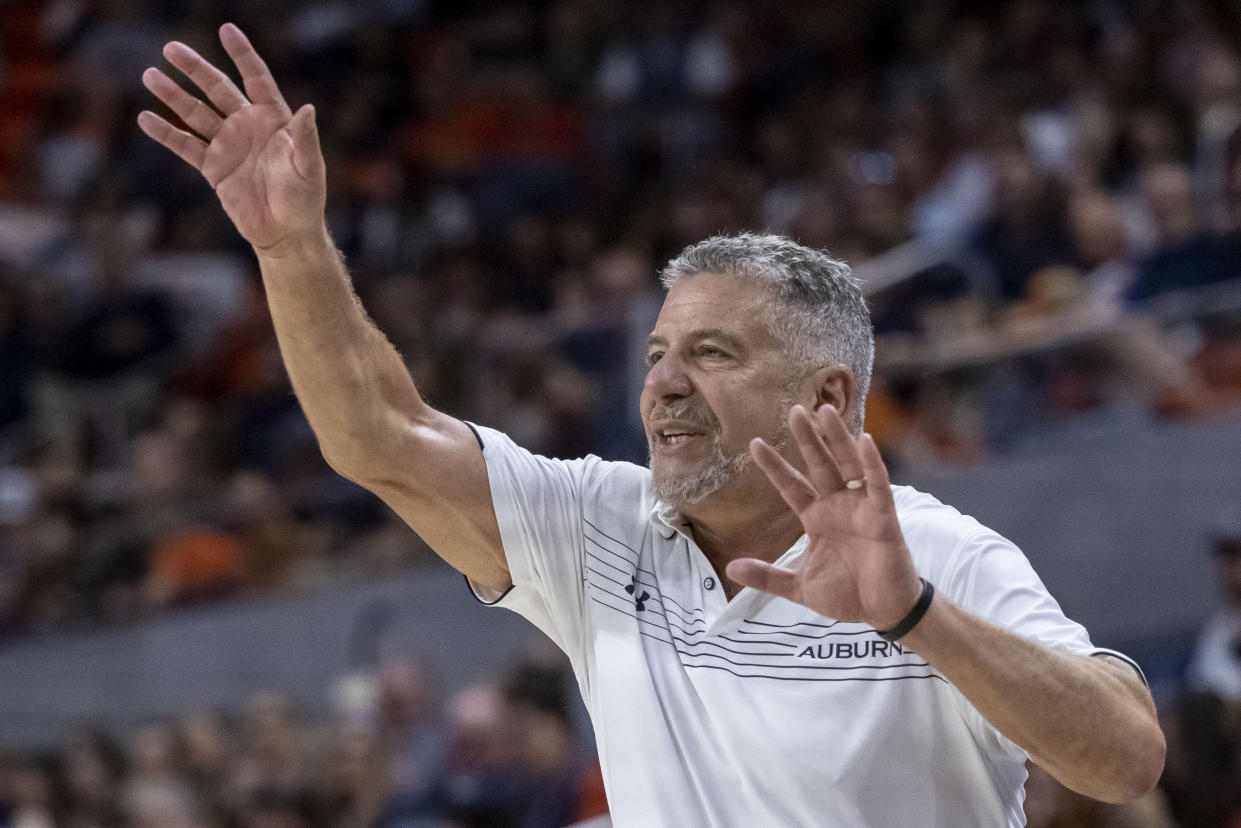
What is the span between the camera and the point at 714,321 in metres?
3.01

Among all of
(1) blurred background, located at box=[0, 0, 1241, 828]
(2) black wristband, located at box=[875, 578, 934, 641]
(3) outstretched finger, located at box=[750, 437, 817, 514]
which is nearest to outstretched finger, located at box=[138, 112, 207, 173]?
(3) outstretched finger, located at box=[750, 437, 817, 514]

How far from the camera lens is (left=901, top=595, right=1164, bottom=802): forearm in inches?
92.3

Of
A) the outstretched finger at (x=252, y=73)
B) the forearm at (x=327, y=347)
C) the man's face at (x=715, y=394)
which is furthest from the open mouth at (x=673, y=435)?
the outstretched finger at (x=252, y=73)

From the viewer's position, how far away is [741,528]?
10.1 feet

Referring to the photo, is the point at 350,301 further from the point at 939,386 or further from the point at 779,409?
the point at 939,386

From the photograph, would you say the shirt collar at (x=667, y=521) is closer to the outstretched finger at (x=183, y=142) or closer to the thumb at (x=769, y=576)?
the thumb at (x=769, y=576)

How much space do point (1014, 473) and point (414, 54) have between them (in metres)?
6.93

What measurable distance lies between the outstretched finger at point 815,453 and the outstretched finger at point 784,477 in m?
0.02

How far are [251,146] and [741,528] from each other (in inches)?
44.9

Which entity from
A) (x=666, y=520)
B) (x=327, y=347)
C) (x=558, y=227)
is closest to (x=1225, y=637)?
(x=666, y=520)

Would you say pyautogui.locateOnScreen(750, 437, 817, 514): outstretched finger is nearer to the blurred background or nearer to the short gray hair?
the short gray hair

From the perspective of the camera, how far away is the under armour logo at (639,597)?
2988 millimetres

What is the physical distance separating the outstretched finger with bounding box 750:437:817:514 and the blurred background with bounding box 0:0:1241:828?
2.96 metres

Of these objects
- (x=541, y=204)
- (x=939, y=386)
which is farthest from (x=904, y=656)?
(x=541, y=204)
